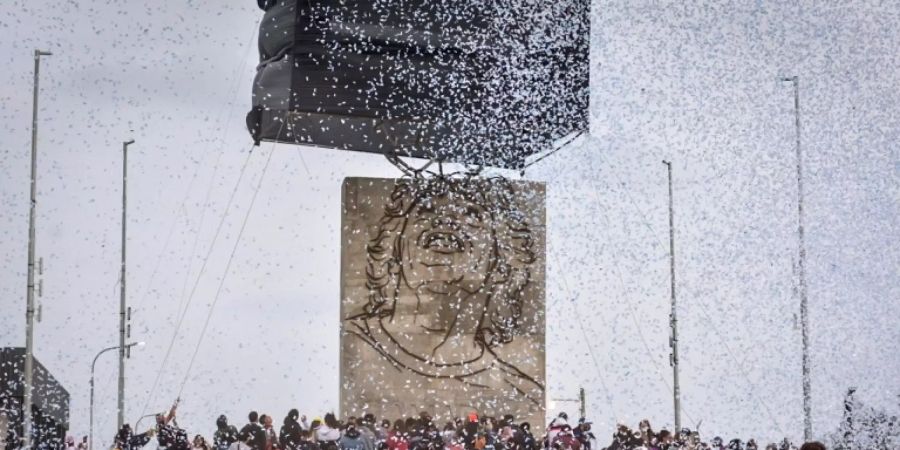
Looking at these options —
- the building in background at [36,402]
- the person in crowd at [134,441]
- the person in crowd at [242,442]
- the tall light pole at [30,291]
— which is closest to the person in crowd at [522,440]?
the person in crowd at [242,442]

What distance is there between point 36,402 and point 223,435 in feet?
72.4

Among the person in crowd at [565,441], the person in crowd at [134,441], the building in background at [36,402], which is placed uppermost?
the person in crowd at [565,441]

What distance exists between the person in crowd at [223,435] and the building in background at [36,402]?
13787 millimetres

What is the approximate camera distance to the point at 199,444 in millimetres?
20109

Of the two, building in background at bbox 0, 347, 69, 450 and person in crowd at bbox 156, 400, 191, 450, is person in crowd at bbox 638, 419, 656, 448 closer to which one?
person in crowd at bbox 156, 400, 191, 450

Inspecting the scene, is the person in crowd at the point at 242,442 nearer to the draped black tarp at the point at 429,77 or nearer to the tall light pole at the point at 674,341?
the draped black tarp at the point at 429,77

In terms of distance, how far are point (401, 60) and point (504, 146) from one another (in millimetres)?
1826

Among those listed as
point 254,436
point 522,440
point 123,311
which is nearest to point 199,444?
point 254,436

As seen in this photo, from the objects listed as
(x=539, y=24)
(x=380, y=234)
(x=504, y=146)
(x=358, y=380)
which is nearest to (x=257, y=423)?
(x=358, y=380)

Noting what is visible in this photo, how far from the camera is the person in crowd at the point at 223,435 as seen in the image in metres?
18.3

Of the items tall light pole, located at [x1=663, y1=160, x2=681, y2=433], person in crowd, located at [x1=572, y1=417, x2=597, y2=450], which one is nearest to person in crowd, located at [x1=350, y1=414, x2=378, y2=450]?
person in crowd, located at [x1=572, y1=417, x2=597, y2=450]

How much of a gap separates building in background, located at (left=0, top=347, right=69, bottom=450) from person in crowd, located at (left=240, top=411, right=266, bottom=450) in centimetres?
1448

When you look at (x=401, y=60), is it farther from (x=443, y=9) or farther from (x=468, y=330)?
(x=468, y=330)

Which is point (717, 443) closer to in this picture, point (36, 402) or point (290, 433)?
point (290, 433)
